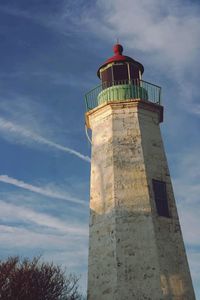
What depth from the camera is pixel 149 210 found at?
14.1m

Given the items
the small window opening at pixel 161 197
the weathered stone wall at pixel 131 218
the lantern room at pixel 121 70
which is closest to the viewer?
the weathered stone wall at pixel 131 218

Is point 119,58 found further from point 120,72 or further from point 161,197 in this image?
point 161,197

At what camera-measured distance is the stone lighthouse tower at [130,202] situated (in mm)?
13023

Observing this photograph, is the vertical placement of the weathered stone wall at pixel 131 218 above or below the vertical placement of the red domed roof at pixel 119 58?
below

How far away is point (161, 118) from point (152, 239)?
20.9ft

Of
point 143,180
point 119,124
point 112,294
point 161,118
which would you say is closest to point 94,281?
point 112,294

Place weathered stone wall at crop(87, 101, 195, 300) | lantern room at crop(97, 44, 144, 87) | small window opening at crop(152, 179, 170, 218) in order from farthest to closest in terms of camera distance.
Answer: lantern room at crop(97, 44, 144, 87), small window opening at crop(152, 179, 170, 218), weathered stone wall at crop(87, 101, 195, 300)

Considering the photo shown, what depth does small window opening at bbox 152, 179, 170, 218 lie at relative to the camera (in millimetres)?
14609

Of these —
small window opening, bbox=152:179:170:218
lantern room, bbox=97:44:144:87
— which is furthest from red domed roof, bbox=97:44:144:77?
small window opening, bbox=152:179:170:218

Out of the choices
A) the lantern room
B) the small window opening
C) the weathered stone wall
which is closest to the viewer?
the weathered stone wall

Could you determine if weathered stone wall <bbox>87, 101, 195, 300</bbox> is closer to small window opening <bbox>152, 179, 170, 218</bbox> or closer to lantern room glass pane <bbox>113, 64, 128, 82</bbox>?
small window opening <bbox>152, 179, 170, 218</bbox>

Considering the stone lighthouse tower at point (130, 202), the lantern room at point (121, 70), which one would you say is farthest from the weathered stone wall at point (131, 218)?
the lantern room at point (121, 70)

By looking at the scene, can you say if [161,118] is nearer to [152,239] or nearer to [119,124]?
[119,124]

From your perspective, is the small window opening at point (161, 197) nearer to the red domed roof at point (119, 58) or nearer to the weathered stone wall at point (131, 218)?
the weathered stone wall at point (131, 218)
